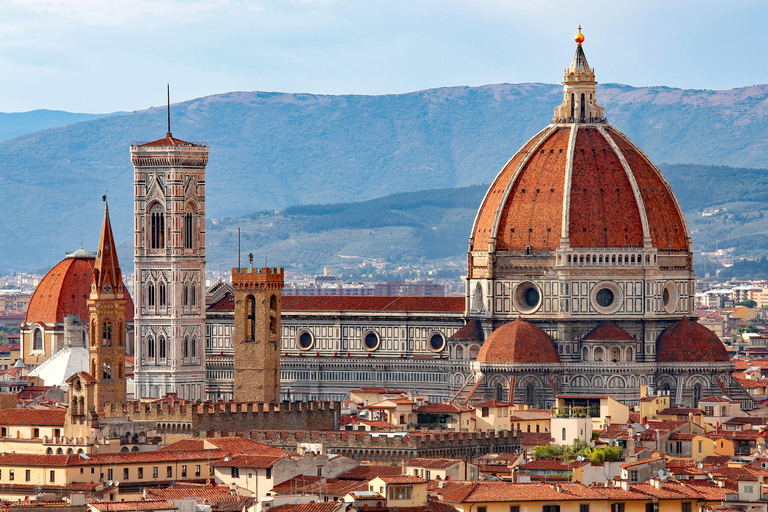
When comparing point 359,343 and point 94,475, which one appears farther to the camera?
point 359,343

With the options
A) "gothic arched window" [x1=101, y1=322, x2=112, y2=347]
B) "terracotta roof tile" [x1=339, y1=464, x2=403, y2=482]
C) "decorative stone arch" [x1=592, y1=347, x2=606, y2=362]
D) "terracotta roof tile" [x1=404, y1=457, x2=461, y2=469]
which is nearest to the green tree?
"terracotta roof tile" [x1=404, y1=457, x2=461, y2=469]

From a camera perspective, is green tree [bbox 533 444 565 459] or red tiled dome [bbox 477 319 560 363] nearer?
green tree [bbox 533 444 565 459]

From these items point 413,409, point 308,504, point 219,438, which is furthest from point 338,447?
point 308,504

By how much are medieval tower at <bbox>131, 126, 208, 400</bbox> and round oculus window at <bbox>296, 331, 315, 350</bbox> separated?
27.8 ft

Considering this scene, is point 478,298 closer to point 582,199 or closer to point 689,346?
point 582,199

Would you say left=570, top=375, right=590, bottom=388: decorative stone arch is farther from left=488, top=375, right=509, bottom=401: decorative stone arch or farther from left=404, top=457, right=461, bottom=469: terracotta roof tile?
left=404, top=457, right=461, bottom=469: terracotta roof tile

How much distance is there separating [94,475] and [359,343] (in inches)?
2796

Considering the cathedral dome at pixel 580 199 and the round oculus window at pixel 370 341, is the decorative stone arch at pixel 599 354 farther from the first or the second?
the round oculus window at pixel 370 341

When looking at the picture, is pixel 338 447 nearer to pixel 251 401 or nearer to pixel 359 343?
pixel 251 401

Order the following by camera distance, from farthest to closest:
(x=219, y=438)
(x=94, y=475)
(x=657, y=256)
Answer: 1. (x=657, y=256)
2. (x=219, y=438)
3. (x=94, y=475)

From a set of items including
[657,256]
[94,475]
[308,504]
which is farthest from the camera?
[657,256]

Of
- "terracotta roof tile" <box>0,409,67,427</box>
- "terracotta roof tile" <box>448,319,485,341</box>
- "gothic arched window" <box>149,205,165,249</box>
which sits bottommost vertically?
"terracotta roof tile" <box>0,409,67,427</box>

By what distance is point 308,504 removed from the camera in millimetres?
A: 63000

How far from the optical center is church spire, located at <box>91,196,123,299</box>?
114 m
